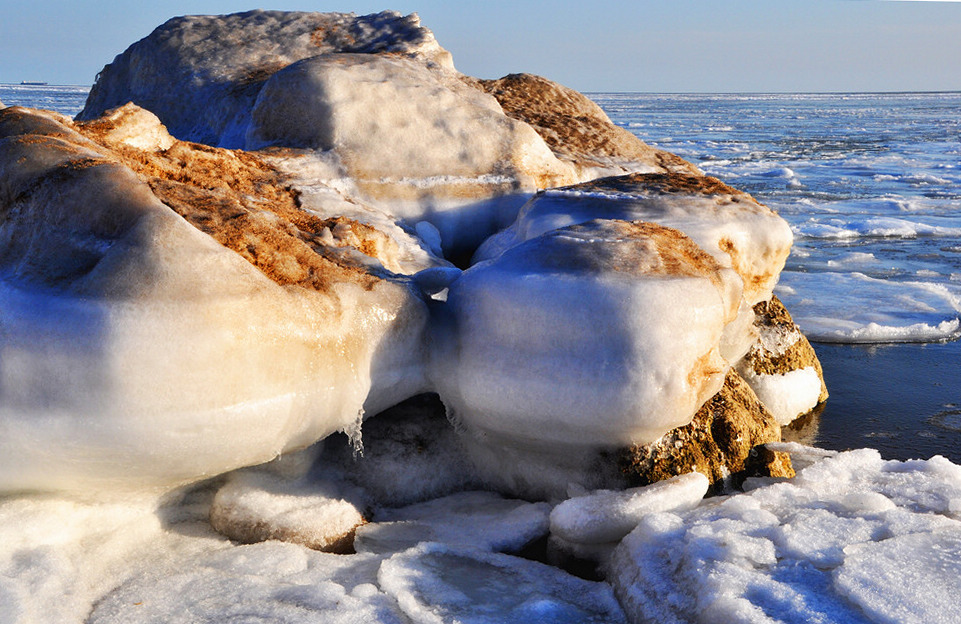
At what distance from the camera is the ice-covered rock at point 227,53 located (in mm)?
5363

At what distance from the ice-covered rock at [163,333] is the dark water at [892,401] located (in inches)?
79.3

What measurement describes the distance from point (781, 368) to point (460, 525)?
75.5 inches

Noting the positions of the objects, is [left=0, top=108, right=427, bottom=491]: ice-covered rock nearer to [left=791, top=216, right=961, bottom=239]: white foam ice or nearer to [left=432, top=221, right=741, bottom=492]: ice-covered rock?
[left=432, top=221, right=741, bottom=492]: ice-covered rock

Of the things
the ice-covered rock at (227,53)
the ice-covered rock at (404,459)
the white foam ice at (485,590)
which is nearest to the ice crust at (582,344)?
the ice-covered rock at (404,459)

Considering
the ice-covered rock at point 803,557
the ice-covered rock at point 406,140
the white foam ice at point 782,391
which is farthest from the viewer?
the ice-covered rock at point 406,140

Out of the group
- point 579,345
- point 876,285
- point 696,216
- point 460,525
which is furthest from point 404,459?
point 876,285

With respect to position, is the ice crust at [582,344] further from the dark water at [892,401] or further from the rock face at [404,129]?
the rock face at [404,129]

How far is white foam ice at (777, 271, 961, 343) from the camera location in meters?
4.93

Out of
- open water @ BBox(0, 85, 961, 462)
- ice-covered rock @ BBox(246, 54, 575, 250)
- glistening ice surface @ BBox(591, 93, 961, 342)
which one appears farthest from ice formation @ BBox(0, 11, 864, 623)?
glistening ice surface @ BBox(591, 93, 961, 342)

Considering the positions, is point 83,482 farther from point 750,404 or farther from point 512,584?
point 750,404

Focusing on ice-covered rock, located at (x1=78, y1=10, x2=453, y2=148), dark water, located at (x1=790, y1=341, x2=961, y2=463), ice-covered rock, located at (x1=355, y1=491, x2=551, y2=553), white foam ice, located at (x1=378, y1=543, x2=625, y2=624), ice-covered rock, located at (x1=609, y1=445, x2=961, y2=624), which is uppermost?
ice-covered rock, located at (x1=78, y1=10, x2=453, y2=148)

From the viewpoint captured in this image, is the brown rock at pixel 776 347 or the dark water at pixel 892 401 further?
the brown rock at pixel 776 347

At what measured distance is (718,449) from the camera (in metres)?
2.76

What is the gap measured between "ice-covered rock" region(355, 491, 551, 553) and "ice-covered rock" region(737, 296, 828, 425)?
61.7 inches
